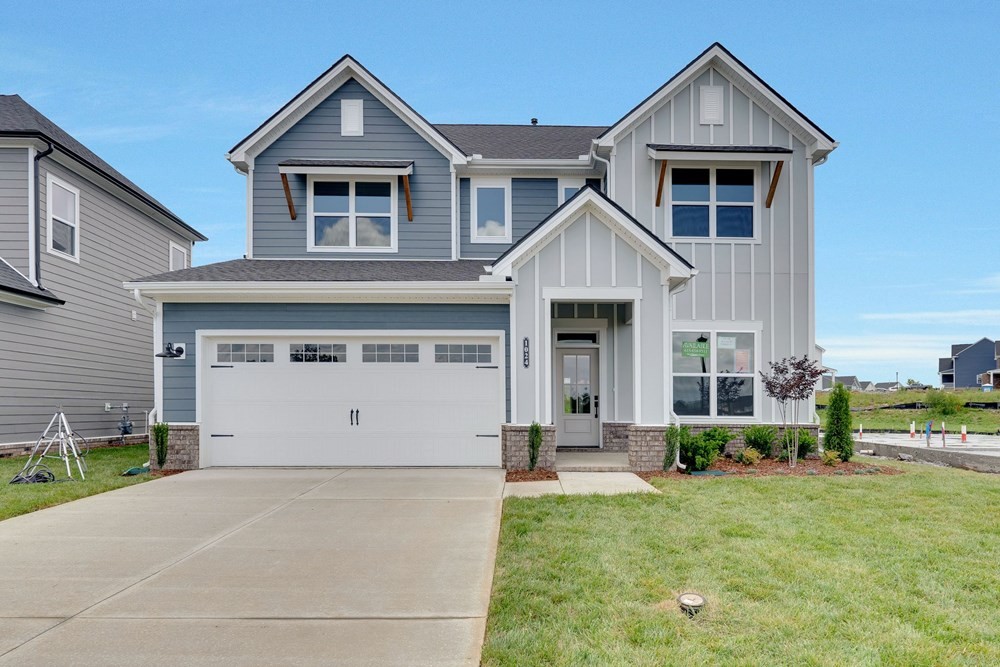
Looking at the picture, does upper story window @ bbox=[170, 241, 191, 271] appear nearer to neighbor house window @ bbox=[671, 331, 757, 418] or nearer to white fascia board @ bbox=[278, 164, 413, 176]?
white fascia board @ bbox=[278, 164, 413, 176]

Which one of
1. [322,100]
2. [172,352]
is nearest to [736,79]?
[322,100]

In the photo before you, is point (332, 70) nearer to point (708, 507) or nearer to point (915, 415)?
point (708, 507)

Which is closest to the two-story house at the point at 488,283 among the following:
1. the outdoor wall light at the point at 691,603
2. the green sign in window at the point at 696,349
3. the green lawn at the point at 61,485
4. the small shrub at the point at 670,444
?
the green sign in window at the point at 696,349

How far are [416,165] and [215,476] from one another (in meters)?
7.27

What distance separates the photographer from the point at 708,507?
7.79 m

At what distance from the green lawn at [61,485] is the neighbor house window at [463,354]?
5.28m

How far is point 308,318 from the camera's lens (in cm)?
1170

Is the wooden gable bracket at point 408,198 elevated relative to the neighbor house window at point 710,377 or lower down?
elevated

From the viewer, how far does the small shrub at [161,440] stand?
11.3 m

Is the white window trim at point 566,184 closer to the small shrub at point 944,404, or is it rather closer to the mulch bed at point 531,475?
the mulch bed at point 531,475

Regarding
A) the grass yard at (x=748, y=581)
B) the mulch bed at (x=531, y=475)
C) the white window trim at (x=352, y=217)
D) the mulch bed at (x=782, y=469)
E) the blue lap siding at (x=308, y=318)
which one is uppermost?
the white window trim at (x=352, y=217)

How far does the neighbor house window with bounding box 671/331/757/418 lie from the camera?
13.2 m

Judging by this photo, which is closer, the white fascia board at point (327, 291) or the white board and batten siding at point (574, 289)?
the white board and batten siding at point (574, 289)

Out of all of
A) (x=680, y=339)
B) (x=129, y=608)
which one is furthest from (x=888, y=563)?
(x=680, y=339)
